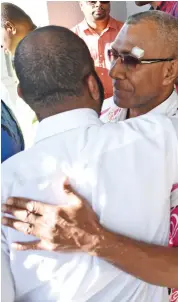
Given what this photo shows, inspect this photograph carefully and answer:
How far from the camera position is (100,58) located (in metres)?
2.54

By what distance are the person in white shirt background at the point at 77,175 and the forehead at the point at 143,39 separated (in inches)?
19.7

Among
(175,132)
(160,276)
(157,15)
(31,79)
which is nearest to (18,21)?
(157,15)

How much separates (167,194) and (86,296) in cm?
31

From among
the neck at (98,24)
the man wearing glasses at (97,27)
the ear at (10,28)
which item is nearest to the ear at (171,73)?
the ear at (10,28)

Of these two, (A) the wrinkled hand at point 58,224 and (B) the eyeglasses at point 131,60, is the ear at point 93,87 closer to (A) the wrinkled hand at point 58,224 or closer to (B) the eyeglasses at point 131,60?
(A) the wrinkled hand at point 58,224

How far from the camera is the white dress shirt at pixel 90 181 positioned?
93 cm

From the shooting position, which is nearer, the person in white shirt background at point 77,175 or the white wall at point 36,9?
the person in white shirt background at point 77,175

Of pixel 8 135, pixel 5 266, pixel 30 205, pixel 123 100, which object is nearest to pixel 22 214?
pixel 30 205

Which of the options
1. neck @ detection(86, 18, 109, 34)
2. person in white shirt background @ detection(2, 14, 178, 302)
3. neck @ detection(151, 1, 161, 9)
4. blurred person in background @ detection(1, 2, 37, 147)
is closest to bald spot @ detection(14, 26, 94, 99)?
person in white shirt background @ detection(2, 14, 178, 302)

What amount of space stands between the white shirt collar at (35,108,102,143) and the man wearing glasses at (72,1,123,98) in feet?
5.26

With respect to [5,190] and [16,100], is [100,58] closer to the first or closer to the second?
[16,100]

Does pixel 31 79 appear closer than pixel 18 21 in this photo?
Yes

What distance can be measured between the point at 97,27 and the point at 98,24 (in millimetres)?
22

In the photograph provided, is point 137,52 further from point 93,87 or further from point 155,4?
point 155,4
